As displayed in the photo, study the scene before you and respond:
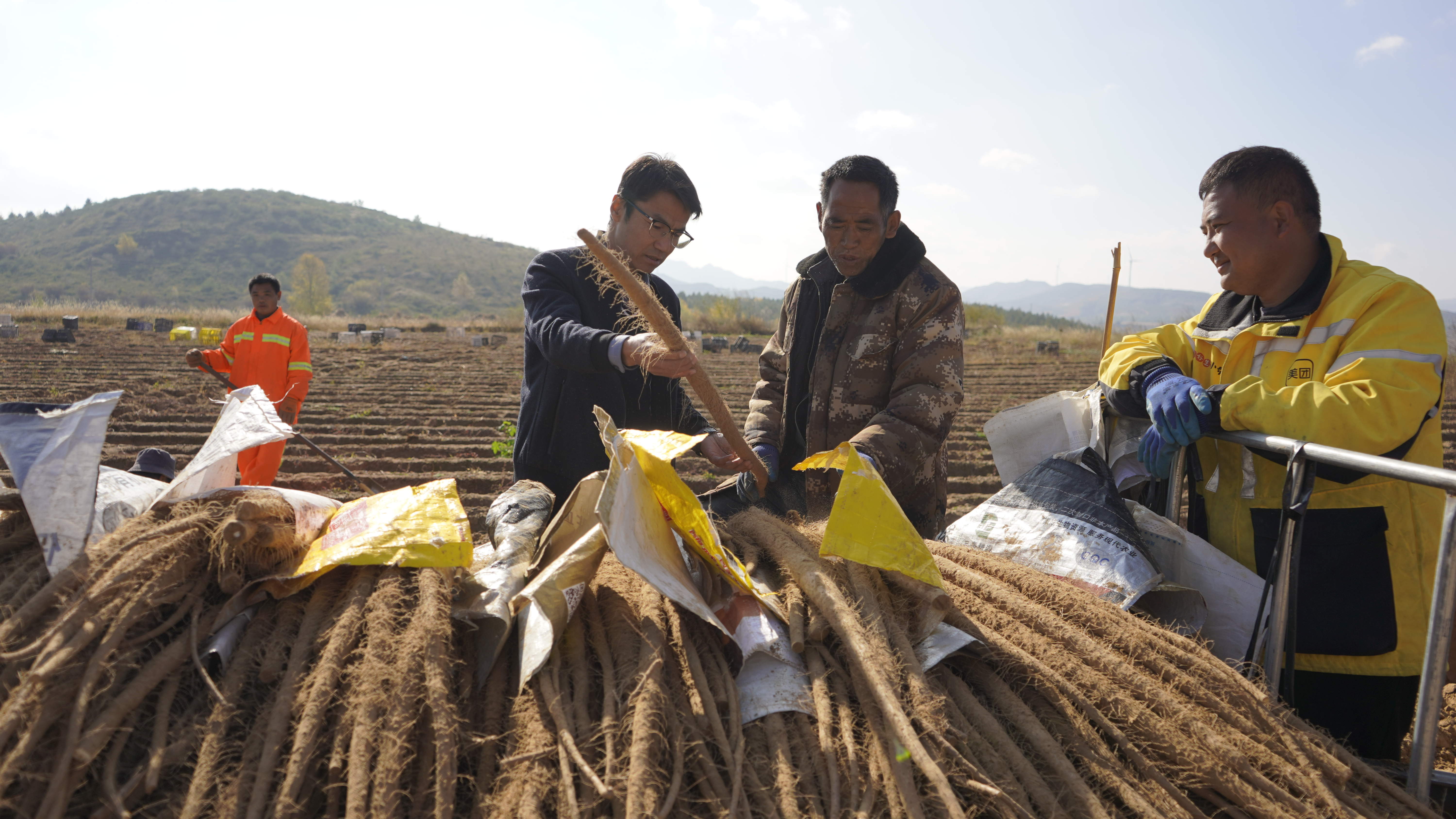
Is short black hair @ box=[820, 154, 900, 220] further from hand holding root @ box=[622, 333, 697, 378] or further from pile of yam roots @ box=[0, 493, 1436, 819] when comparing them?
pile of yam roots @ box=[0, 493, 1436, 819]

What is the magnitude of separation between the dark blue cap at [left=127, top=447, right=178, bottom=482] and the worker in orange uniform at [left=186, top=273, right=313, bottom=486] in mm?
2332

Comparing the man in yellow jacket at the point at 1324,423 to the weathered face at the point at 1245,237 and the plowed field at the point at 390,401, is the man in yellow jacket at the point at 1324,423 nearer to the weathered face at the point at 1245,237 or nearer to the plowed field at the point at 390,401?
the weathered face at the point at 1245,237

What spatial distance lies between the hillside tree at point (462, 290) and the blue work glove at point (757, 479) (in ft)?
256

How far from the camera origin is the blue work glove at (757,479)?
2.26m

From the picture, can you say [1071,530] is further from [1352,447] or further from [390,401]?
[390,401]

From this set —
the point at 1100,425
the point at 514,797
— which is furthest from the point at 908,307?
the point at 514,797

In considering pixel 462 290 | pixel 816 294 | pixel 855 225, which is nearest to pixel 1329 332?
pixel 855 225

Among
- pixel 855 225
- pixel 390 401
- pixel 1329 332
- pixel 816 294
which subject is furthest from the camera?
pixel 390 401

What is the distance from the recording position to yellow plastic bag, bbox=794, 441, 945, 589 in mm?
1430

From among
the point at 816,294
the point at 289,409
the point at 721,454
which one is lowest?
the point at 289,409

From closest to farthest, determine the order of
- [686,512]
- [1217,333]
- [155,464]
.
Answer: [686,512]
[1217,333]
[155,464]

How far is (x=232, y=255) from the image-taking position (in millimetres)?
77625

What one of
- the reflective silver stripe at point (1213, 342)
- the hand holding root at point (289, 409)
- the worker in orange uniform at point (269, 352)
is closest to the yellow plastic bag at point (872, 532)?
the reflective silver stripe at point (1213, 342)

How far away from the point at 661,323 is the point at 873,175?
1048 mm
